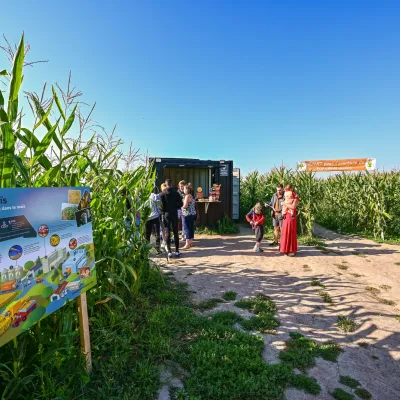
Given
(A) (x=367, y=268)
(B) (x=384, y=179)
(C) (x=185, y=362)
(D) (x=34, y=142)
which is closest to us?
(D) (x=34, y=142)

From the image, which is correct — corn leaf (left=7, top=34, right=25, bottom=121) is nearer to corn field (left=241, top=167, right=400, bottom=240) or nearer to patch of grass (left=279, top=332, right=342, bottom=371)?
patch of grass (left=279, top=332, right=342, bottom=371)

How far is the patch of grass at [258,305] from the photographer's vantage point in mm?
3750

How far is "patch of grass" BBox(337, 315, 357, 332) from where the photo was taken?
10.9ft

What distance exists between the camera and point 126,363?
2465 millimetres

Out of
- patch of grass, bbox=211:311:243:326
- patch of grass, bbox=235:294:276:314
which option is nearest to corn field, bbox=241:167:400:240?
patch of grass, bbox=235:294:276:314

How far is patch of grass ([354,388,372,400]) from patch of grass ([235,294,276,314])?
1418 mm

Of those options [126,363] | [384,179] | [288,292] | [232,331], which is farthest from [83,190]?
[384,179]

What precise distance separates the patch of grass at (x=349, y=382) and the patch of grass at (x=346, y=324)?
3.03ft

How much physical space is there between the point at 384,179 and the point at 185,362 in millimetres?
9850

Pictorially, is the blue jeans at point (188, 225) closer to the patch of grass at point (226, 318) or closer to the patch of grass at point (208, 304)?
the patch of grass at point (208, 304)

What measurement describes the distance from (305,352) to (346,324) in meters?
1.02

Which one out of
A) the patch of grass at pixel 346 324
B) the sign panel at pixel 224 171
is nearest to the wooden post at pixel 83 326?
the patch of grass at pixel 346 324

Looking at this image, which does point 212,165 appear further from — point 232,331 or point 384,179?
point 232,331

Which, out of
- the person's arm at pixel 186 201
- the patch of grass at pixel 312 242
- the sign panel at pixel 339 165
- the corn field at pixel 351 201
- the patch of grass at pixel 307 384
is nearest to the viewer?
the patch of grass at pixel 307 384
